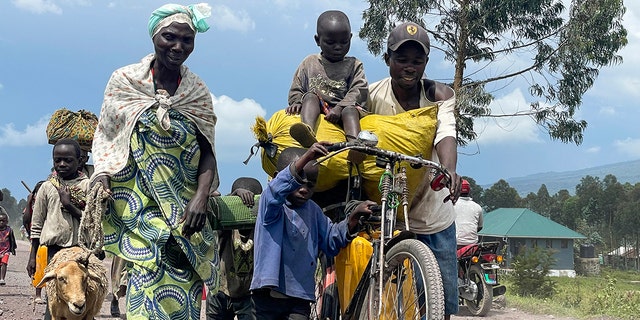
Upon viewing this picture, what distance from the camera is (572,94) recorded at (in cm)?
2041

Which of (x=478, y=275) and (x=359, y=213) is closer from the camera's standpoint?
(x=359, y=213)

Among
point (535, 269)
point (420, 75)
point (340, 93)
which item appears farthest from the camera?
point (535, 269)

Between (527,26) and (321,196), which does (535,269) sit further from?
(321,196)

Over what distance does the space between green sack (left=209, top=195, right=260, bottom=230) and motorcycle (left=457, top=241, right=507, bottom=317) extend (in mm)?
7218

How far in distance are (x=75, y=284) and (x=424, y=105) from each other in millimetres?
2452

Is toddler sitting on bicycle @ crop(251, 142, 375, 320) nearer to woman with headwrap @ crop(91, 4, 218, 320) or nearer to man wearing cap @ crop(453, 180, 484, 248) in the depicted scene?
woman with headwrap @ crop(91, 4, 218, 320)

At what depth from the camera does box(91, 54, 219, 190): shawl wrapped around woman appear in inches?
184

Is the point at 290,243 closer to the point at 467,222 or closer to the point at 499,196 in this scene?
the point at 467,222

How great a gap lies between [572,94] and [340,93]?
638 inches

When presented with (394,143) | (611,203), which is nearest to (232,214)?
(394,143)

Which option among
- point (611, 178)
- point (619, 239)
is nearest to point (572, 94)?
point (619, 239)

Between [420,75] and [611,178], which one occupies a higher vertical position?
[611,178]

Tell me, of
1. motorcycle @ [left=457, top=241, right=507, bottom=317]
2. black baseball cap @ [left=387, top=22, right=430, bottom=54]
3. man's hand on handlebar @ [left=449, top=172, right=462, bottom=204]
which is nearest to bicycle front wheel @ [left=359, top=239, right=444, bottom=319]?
man's hand on handlebar @ [left=449, top=172, right=462, bottom=204]

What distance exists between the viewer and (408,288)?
13.9 ft
